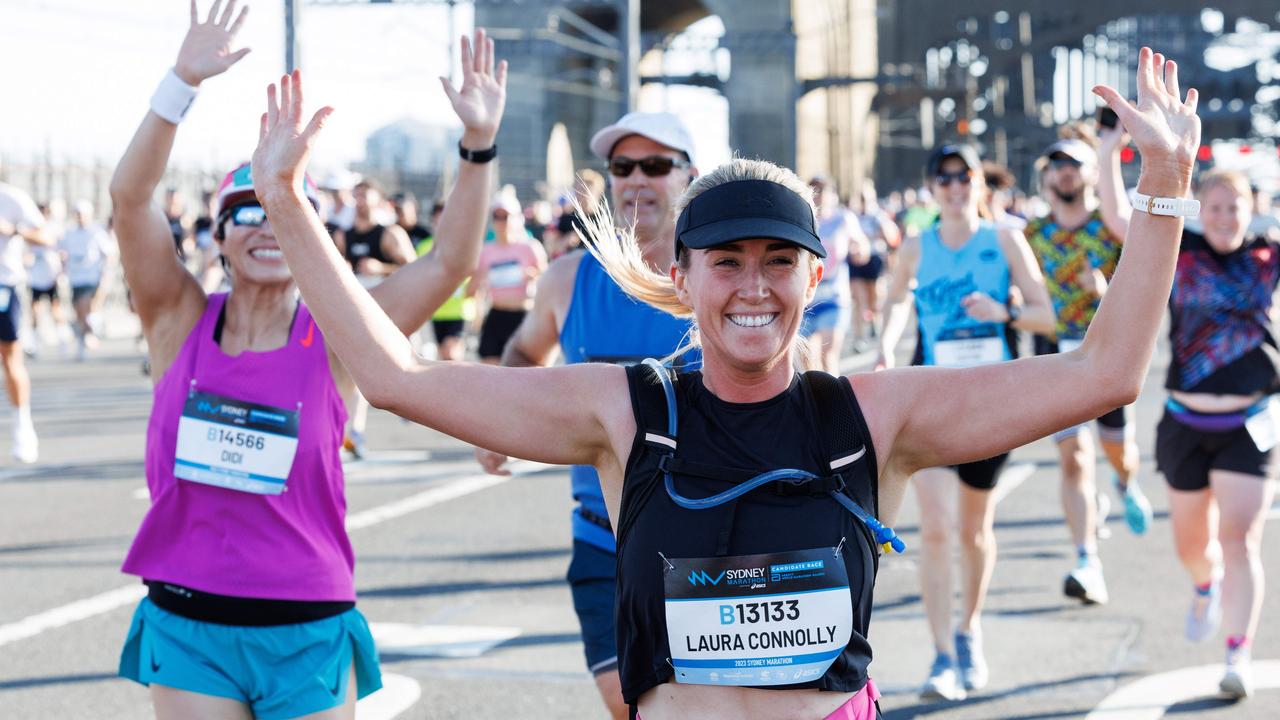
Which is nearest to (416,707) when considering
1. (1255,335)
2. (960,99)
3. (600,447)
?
(600,447)

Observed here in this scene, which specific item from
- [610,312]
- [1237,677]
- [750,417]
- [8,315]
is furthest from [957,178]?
[8,315]

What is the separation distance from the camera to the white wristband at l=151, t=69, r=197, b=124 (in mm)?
3545

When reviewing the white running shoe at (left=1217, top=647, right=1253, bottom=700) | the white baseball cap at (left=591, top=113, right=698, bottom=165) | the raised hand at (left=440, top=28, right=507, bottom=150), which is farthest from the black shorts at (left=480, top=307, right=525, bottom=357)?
the raised hand at (left=440, top=28, right=507, bottom=150)

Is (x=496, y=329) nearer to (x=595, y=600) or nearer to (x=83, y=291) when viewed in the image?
(x=595, y=600)

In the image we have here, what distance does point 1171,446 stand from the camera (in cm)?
643

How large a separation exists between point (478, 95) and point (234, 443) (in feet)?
3.25

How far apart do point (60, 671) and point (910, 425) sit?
4.46 metres

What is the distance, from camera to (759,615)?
2.63 m

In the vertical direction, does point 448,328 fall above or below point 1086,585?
above

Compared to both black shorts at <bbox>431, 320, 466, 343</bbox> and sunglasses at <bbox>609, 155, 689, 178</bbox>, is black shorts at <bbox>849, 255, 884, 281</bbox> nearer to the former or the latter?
black shorts at <bbox>431, 320, 466, 343</bbox>

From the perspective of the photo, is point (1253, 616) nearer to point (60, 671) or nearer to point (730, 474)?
point (730, 474)

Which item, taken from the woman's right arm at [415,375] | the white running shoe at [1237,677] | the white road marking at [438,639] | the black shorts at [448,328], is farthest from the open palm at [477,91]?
the black shorts at [448,328]

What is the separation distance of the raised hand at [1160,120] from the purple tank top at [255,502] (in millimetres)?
1957

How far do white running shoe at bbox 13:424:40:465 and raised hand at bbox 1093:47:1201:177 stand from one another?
33.7 feet
